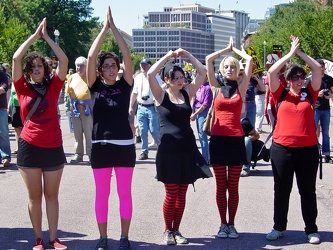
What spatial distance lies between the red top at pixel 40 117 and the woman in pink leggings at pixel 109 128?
0.39 m

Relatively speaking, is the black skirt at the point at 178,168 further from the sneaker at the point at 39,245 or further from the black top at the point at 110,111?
the sneaker at the point at 39,245

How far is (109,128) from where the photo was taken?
6078 millimetres

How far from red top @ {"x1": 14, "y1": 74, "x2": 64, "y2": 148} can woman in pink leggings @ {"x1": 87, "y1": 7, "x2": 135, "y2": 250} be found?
39cm

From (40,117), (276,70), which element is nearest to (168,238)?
(40,117)

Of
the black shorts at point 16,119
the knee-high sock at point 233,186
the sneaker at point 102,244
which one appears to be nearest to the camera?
the sneaker at point 102,244

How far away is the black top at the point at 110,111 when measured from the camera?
6078 millimetres

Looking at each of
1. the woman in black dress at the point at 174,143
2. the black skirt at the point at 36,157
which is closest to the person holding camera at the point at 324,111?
the woman in black dress at the point at 174,143

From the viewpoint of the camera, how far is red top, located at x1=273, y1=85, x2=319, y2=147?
21.1 feet

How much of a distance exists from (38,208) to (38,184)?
0.28 meters

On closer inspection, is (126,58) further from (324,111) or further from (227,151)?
(324,111)

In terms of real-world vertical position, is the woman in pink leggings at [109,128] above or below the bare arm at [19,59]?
below

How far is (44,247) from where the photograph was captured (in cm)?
634

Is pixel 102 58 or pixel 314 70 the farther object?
pixel 314 70

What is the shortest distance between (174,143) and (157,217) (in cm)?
162
